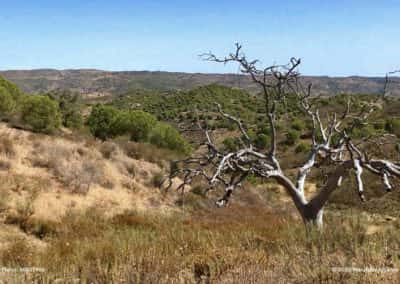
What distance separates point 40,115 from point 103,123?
5.29 m

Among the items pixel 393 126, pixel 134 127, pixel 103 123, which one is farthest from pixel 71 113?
pixel 393 126

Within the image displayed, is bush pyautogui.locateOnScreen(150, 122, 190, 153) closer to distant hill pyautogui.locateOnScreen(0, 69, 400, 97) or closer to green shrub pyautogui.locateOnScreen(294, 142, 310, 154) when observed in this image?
green shrub pyautogui.locateOnScreen(294, 142, 310, 154)

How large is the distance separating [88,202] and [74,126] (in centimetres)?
1368

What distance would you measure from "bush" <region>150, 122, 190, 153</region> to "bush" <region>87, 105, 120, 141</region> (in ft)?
7.08

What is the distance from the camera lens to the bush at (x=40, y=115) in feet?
72.0

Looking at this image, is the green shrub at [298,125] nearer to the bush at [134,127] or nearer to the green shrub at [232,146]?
the green shrub at [232,146]

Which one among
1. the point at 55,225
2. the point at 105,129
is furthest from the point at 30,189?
the point at 105,129

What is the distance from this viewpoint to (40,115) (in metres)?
22.4

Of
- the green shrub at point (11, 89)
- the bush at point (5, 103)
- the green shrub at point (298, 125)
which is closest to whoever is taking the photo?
the bush at point (5, 103)

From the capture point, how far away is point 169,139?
2694 centimetres

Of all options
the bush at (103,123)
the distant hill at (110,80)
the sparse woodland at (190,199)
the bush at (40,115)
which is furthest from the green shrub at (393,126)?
the distant hill at (110,80)

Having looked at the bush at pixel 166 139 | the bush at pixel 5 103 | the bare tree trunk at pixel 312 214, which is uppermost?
the bare tree trunk at pixel 312 214

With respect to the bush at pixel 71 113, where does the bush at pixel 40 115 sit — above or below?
above

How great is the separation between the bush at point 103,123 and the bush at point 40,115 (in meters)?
3.69
